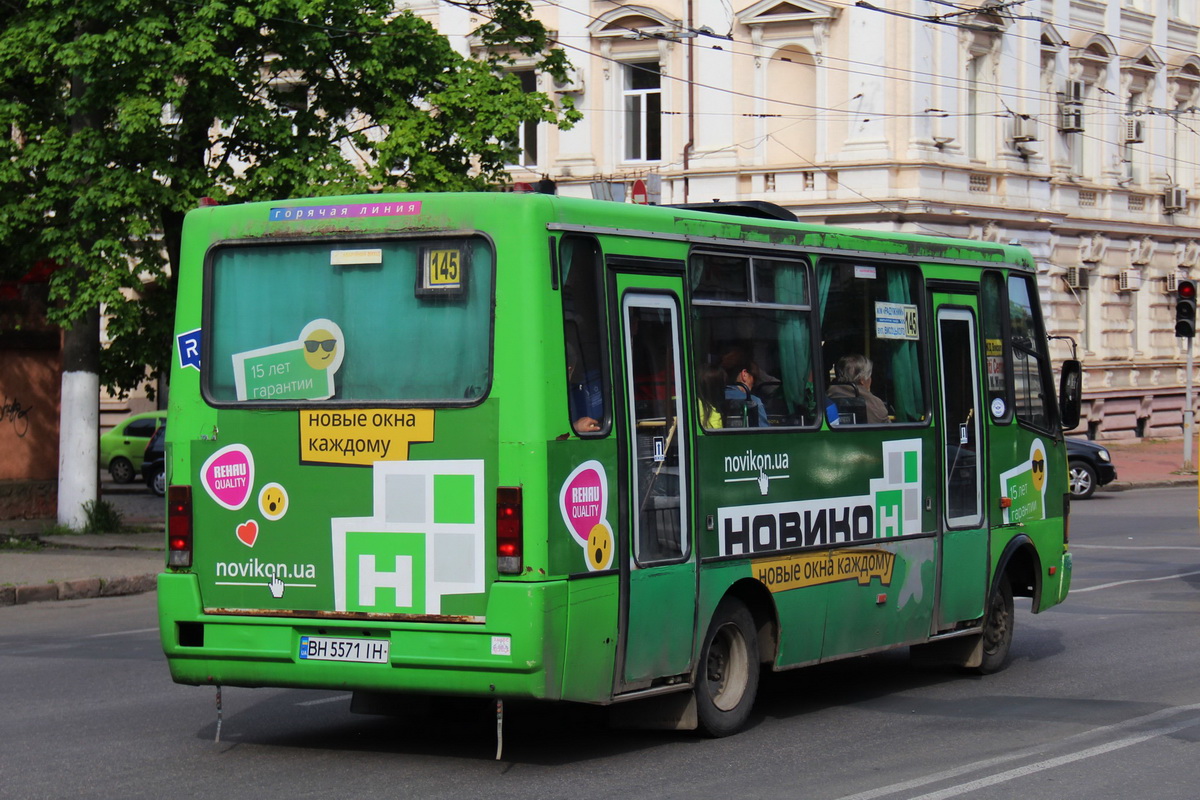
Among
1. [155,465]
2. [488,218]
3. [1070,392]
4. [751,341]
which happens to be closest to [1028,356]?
[1070,392]

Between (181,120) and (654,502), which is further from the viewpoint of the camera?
(181,120)

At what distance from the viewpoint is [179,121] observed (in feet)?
73.9

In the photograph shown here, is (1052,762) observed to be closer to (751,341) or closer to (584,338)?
(751,341)

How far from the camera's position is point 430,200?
819 centimetres

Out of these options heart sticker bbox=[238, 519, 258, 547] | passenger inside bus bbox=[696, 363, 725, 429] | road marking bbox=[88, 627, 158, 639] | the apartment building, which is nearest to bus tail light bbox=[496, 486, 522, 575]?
heart sticker bbox=[238, 519, 258, 547]

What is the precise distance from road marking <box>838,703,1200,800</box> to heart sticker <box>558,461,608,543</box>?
1682 mm

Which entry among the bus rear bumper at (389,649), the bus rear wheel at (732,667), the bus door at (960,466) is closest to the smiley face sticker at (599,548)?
the bus rear bumper at (389,649)

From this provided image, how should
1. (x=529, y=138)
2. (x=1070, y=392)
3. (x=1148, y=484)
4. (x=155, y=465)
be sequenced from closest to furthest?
1. (x=1070, y=392)
2. (x=155, y=465)
3. (x=1148, y=484)
4. (x=529, y=138)

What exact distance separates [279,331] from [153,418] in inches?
1174

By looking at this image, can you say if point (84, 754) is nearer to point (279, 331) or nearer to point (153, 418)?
point (279, 331)

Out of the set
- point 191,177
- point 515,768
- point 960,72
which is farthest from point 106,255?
point 960,72

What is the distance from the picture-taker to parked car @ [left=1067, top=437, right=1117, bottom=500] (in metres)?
30.5

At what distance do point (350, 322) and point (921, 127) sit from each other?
29.7 meters

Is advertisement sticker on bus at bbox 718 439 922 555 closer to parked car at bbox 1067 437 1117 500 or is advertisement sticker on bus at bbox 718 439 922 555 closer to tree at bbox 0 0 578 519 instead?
tree at bbox 0 0 578 519
